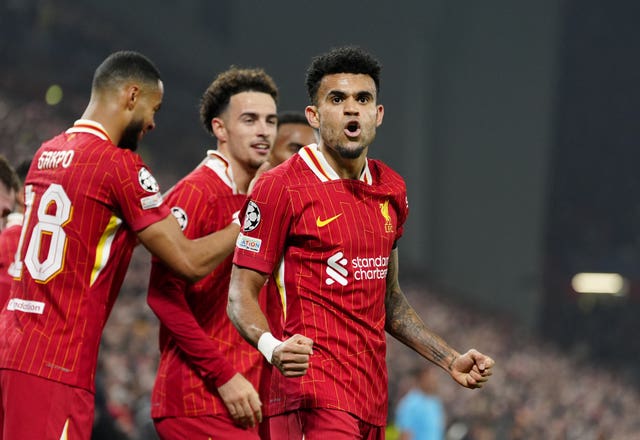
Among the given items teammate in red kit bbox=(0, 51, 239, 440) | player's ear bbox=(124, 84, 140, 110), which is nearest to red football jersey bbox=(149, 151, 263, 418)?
teammate in red kit bbox=(0, 51, 239, 440)

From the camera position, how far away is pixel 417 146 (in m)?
38.8

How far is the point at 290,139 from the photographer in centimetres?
574

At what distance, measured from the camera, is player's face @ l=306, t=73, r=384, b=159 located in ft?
12.8

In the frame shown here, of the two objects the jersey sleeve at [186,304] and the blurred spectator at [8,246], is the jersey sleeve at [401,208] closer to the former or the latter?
the jersey sleeve at [186,304]

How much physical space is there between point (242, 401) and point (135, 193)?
3.34ft

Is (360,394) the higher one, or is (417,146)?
(417,146)

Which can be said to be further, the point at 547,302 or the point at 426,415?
the point at 547,302

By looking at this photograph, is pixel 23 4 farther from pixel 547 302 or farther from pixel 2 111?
pixel 547 302

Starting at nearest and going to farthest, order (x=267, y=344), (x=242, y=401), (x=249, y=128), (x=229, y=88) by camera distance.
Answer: (x=267, y=344) → (x=242, y=401) → (x=249, y=128) → (x=229, y=88)

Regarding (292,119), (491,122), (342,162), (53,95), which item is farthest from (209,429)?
(491,122)

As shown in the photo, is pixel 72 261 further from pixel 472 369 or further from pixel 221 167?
pixel 472 369

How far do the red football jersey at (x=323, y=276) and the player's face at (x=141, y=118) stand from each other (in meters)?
0.57

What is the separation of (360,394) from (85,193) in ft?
4.23

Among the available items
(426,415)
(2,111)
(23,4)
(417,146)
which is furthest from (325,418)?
(417,146)
